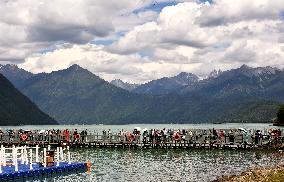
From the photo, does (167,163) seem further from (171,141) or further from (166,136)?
(166,136)

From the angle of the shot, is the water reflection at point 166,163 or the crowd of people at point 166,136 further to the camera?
the crowd of people at point 166,136

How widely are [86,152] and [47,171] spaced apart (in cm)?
4138

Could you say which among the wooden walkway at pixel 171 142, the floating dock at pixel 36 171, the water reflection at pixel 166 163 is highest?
the wooden walkway at pixel 171 142

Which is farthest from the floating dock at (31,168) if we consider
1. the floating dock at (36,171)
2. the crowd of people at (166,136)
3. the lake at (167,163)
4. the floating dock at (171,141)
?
the crowd of people at (166,136)

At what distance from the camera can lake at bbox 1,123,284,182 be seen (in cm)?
5269

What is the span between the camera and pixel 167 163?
67250 mm

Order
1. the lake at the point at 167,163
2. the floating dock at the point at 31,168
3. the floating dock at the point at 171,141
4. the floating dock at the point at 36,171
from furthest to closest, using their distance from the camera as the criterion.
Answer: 1. the floating dock at the point at 171,141
2. the lake at the point at 167,163
3. the floating dock at the point at 31,168
4. the floating dock at the point at 36,171

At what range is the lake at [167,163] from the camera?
5269cm

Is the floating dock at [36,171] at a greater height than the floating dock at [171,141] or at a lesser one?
lesser

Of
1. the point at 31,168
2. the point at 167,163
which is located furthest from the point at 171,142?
the point at 31,168

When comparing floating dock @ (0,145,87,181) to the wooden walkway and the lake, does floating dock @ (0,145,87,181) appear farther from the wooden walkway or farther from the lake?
the wooden walkway

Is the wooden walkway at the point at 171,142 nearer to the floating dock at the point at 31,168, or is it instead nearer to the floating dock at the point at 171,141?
the floating dock at the point at 171,141

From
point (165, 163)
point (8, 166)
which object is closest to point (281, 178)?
point (8, 166)

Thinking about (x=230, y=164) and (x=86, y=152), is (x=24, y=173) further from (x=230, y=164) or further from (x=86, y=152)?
(x=86, y=152)
